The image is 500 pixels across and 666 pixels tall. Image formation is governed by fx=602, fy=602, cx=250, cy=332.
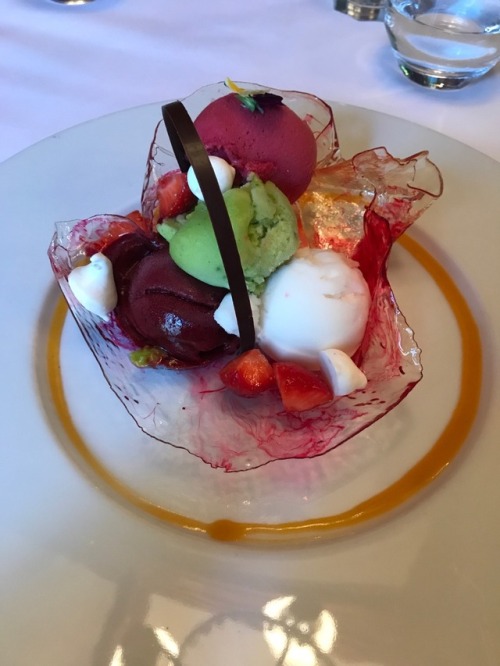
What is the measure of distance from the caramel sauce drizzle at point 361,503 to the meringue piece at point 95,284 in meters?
0.13

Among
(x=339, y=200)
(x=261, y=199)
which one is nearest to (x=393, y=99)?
(x=339, y=200)

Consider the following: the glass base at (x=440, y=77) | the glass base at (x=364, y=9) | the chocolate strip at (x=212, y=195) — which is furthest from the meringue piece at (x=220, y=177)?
the glass base at (x=364, y=9)

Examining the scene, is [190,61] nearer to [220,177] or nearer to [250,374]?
[220,177]

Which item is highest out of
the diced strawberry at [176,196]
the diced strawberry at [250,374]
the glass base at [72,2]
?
the glass base at [72,2]

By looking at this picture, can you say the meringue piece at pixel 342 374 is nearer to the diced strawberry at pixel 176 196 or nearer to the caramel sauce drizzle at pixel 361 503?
the caramel sauce drizzle at pixel 361 503

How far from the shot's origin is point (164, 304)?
3.36 ft

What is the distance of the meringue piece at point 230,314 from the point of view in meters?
0.98

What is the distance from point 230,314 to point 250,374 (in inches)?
4.1

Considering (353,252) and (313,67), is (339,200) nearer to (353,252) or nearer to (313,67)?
(353,252)

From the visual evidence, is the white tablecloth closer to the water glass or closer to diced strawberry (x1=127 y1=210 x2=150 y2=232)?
the water glass

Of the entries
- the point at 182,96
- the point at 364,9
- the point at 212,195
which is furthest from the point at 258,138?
the point at 364,9

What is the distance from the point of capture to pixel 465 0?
1667 mm

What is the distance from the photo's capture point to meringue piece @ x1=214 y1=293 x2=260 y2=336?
3.20 ft

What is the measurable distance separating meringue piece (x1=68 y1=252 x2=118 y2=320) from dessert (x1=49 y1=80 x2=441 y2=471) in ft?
0.07
